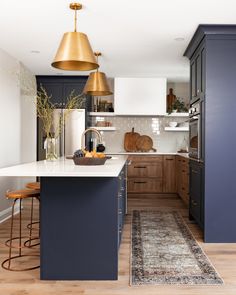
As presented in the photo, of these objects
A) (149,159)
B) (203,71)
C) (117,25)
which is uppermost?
(117,25)

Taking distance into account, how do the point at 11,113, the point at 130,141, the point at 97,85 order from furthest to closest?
the point at 130,141 → the point at 11,113 → the point at 97,85

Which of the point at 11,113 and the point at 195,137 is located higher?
the point at 11,113

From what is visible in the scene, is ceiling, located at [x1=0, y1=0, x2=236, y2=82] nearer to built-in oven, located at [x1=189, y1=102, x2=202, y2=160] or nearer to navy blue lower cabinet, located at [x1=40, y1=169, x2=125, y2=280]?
built-in oven, located at [x1=189, y1=102, x2=202, y2=160]

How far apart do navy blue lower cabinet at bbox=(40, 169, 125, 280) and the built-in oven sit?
1931mm

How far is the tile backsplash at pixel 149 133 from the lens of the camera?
8.23m

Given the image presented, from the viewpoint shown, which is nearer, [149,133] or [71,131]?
[71,131]

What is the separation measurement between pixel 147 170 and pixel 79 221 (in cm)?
462

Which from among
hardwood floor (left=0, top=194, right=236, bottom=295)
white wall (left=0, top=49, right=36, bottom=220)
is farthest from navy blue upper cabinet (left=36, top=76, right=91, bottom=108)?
hardwood floor (left=0, top=194, right=236, bottom=295)

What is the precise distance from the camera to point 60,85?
759cm

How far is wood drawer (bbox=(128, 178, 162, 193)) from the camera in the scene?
7.56 meters

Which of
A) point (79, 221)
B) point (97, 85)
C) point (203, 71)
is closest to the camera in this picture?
point (79, 221)

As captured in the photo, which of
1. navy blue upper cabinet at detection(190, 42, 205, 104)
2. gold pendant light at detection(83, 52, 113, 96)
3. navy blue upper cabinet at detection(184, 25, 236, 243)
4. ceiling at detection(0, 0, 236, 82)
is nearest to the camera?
ceiling at detection(0, 0, 236, 82)

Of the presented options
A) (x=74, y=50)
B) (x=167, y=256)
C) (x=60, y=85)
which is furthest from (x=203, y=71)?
(x=60, y=85)

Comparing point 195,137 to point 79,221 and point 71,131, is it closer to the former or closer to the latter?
point 79,221
